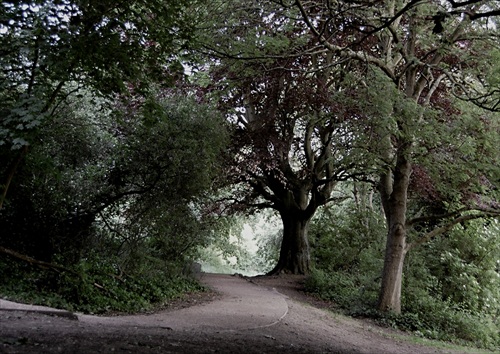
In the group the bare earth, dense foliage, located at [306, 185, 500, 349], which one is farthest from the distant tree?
dense foliage, located at [306, 185, 500, 349]

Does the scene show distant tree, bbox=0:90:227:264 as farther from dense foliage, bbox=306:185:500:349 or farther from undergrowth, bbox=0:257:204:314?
dense foliage, bbox=306:185:500:349

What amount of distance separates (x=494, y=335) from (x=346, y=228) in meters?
7.69

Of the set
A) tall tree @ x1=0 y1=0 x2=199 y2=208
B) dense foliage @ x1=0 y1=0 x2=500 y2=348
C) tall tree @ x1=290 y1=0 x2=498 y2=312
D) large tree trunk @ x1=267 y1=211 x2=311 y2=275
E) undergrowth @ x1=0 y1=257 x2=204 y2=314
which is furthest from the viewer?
large tree trunk @ x1=267 y1=211 x2=311 y2=275

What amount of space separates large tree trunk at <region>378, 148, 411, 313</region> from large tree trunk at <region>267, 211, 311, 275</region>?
6.90 meters

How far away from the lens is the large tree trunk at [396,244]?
11336 millimetres

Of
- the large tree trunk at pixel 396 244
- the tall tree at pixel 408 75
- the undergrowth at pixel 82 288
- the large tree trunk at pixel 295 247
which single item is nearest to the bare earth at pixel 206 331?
the undergrowth at pixel 82 288

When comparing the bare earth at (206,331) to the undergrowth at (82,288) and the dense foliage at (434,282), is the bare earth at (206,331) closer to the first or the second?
the undergrowth at (82,288)

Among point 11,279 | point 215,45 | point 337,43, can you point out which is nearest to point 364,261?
point 337,43

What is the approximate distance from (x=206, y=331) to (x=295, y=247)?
40.9 ft

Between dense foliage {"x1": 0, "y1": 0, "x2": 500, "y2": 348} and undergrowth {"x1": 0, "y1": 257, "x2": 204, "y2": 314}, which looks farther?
undergrowth {"x1": 0, "y1": 257, "x2": 204, "y2": 314}

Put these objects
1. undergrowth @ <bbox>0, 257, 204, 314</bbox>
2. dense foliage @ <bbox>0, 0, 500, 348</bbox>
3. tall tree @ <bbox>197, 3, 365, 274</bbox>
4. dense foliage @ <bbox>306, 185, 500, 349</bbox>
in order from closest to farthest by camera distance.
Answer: dense foliage @ <bbox>0, 0, 500, 348</bbox> → undergrowth @ <bbox>0, 257, 204, 314</bbox> → tall tree @ <bbox>197, 3, 365, 274</bbox> → dense foliage @ <bbox>306, 185, 500, 349</bbox>

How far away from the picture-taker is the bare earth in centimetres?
414

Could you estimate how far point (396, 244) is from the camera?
37.6 ft

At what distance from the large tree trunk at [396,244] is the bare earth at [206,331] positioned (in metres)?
1.26
